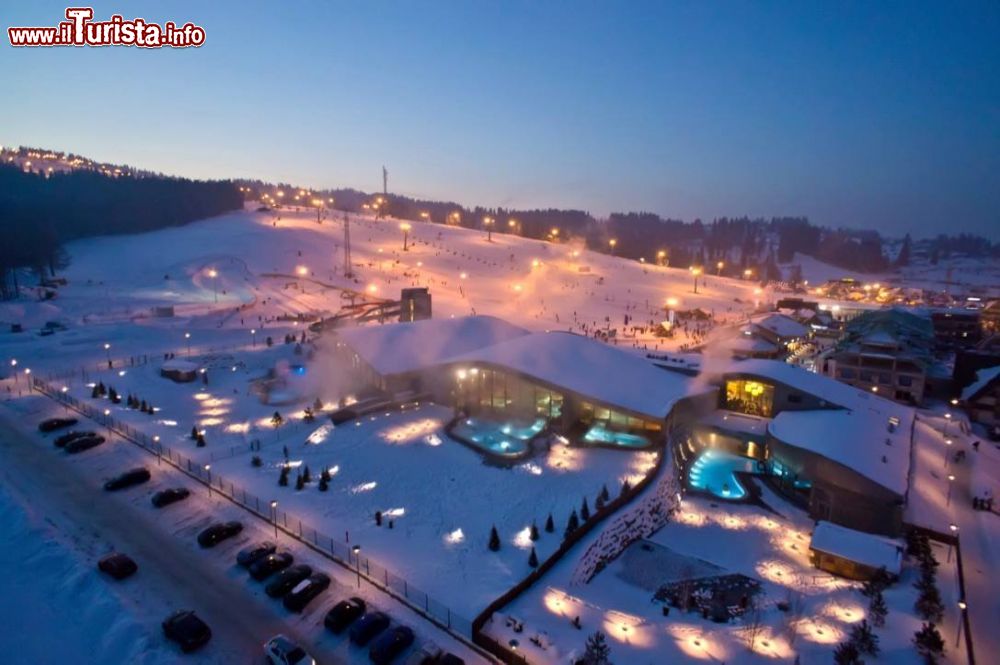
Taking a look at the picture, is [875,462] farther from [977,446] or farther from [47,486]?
[47,486]

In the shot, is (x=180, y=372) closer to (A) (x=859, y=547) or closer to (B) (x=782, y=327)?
(A) (x=859, y=547)

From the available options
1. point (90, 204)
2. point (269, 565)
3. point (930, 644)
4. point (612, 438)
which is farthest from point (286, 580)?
point (90, 204)

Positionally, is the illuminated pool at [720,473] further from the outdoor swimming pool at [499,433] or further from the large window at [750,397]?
the outdoor swimming pool at [499,433]

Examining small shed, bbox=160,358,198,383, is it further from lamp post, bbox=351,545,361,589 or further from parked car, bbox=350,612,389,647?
parked car, bbox=350,612,389,647

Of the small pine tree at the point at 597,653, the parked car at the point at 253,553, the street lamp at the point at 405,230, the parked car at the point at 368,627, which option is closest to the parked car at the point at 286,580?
the parked car at the point at 253,553

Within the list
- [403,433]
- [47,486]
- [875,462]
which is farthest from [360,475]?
[875,462]

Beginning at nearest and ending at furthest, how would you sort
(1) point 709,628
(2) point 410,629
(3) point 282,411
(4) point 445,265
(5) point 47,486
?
(2) point 410,629 < (1) point 709,628 < (5) point 47,486 < (3) point 282,411 < (4) point 445,265
